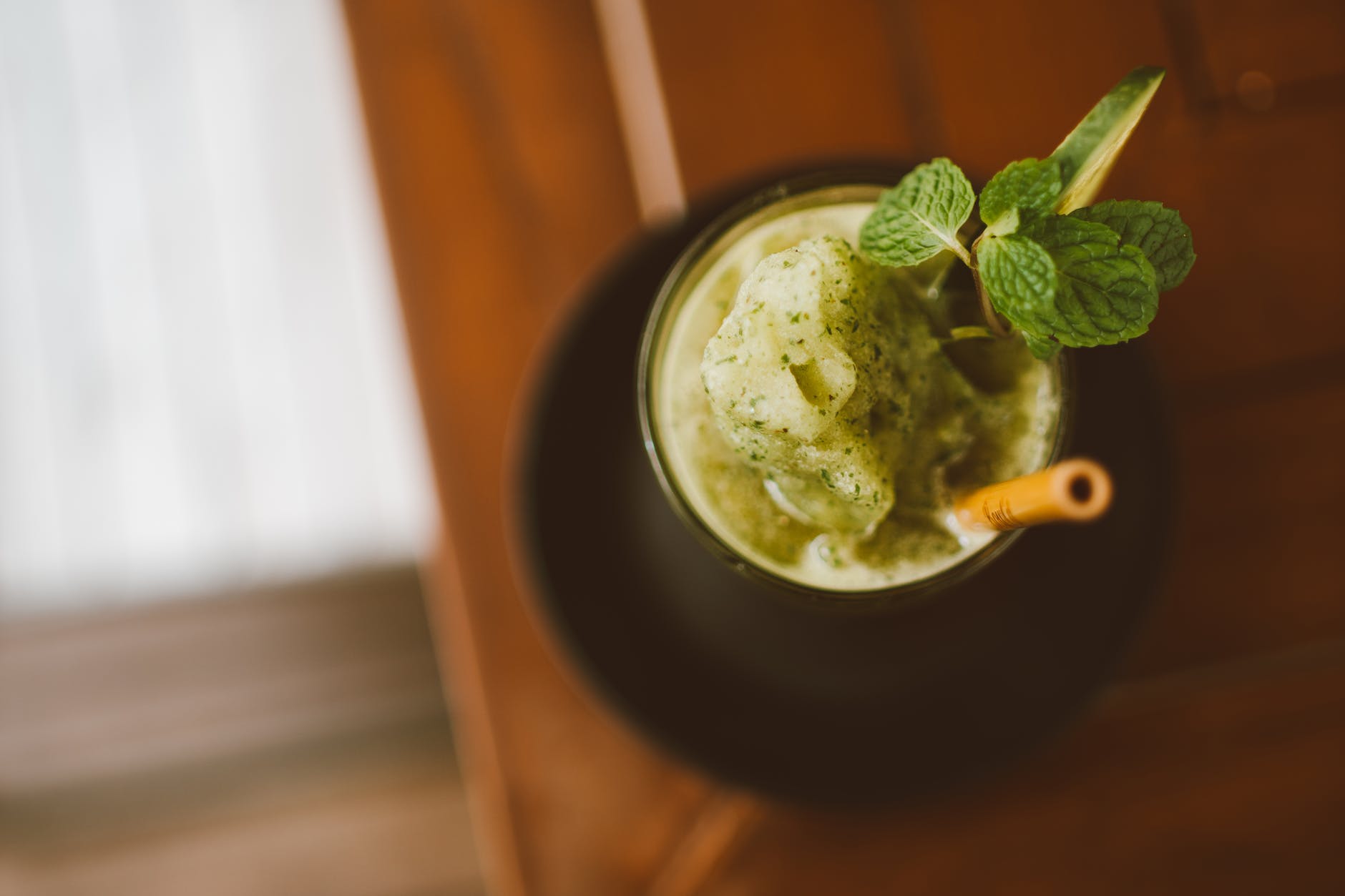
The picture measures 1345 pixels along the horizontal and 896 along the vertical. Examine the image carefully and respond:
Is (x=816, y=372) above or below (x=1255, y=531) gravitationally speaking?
above

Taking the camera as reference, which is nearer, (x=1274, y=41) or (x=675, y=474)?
(x=675, y=474)

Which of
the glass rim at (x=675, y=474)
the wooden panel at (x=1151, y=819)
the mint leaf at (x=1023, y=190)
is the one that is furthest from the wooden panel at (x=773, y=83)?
the wooden panel at (x=1151, y=819)

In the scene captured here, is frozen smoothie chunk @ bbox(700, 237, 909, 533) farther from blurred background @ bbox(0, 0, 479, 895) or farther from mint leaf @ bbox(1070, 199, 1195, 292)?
blurred background @ bbox(0, 0, 479, 895)

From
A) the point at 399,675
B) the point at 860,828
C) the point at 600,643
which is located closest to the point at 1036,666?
the point at 860,828

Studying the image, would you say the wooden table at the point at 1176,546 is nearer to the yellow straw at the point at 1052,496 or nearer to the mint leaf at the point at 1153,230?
the mint leaf at the point at 1153,230

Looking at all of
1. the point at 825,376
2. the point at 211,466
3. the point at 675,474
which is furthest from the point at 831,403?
the point at 211,466

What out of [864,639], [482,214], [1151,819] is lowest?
[1151,819]

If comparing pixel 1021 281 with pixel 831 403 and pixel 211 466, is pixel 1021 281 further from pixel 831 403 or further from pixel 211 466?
pixel 211 466

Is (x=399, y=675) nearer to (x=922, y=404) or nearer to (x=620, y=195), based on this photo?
(x=620, y=195)
